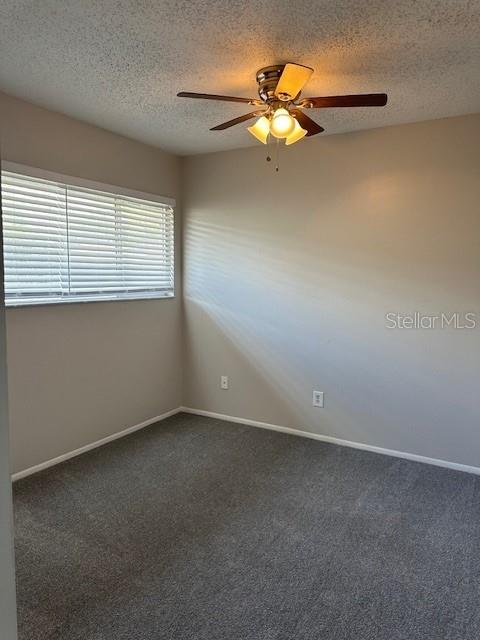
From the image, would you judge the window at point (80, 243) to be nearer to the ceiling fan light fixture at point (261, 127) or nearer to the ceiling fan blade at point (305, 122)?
the ceiling fan light fixture at point (261, 127)

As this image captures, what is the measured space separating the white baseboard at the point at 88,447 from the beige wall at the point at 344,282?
16.2 inches

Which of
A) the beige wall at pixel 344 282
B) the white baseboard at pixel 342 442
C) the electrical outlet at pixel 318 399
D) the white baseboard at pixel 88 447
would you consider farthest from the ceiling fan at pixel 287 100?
the white baseboard at pixel 88 447

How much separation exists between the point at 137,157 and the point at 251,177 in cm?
97

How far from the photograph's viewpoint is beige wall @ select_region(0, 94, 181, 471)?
111 inches

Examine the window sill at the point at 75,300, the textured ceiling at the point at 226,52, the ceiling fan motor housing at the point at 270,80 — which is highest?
the textured ceiling at the point at 226,52

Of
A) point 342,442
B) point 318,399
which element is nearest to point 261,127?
point 318,399

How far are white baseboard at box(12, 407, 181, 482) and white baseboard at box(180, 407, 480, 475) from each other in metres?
0.33

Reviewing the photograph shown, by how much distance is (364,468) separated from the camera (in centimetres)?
310

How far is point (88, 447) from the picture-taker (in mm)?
3355

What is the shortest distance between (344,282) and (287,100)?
156cm

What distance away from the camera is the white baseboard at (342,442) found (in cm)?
311

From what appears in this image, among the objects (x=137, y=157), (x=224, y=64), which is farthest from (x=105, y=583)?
(x=137, y=157)

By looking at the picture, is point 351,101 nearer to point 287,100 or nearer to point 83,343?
point 287,100

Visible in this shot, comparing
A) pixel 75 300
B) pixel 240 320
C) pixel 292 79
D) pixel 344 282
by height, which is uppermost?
pixel 292 79
